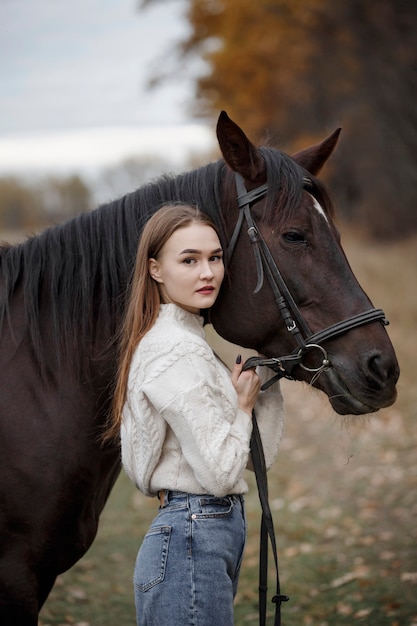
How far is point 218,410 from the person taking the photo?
2.21m

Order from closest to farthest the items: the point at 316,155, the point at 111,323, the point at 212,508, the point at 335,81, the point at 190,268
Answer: the point at 212,508 < the point at 190,268 < the point at 111,323 < the point at 316,155 < the point at 335,81

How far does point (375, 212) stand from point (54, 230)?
1867 centimetres

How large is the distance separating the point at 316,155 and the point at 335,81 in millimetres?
15927

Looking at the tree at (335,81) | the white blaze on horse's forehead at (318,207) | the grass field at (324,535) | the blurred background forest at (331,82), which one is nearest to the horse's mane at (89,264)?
the white blaze on horse's forehead at (318,207)

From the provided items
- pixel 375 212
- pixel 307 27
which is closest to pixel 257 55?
pixel 307 27

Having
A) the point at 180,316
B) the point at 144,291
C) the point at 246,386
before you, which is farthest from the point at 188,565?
the point at 144,291

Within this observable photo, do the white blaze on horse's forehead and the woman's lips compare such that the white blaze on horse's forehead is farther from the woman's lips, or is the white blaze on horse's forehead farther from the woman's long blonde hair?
the woman's lips

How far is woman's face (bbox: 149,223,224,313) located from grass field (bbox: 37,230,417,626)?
69 cm

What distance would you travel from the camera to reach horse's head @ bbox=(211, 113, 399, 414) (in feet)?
7.82

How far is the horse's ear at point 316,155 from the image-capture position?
281 cm

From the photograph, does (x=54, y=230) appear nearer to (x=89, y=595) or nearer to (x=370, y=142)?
(x=89, y=595)

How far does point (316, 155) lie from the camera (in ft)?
9.27

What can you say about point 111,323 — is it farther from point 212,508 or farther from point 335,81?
point 335,81

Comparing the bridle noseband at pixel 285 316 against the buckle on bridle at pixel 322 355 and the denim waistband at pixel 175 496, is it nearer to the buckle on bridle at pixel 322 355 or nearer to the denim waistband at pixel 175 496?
the buckle on bridle at pixel 322 355
